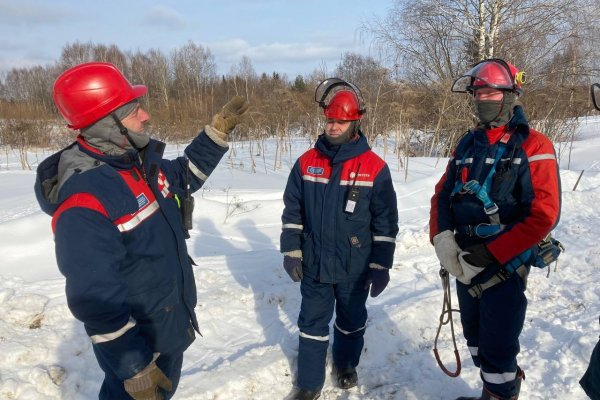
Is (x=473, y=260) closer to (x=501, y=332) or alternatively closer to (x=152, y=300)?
(x=501, y=332)

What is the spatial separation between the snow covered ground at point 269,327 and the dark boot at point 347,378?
6cm

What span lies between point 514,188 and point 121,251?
2.02 m

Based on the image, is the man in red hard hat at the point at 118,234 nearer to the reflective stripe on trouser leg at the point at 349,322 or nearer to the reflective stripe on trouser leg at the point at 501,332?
the reflective stripe on trouser leg at the point at 349,322

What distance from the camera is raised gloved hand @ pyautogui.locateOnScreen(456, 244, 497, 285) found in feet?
7.70

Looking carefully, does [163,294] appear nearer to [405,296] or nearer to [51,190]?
[51,190]

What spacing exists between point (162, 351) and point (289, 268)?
3.39 ft

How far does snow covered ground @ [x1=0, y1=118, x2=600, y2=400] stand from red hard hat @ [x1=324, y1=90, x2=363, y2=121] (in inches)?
74.0

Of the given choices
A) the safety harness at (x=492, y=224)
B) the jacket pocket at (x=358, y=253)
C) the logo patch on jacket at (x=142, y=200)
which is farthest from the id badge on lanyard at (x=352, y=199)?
the logo patch on jacket at (x=142, y=200)

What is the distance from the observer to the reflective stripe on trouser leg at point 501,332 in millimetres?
2404

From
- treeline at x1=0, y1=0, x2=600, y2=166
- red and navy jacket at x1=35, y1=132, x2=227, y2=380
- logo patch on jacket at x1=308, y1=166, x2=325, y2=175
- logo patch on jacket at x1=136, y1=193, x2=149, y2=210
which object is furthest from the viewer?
treeline at x1=0, y1=0, x2=600, y2=166

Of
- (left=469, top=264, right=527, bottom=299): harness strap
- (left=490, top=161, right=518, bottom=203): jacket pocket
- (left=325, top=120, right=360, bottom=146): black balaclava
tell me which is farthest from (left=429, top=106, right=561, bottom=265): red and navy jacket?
(left=325, top=120, right=360, bottom=146): black balaclava

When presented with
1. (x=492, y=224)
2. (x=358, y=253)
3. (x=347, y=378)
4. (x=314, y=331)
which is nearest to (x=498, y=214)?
(x=492, y=224)

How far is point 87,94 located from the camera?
1.88 metres

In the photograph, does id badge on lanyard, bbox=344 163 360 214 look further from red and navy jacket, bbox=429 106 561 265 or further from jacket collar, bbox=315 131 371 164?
red and navy jacket, bbox=429 106 561 265
